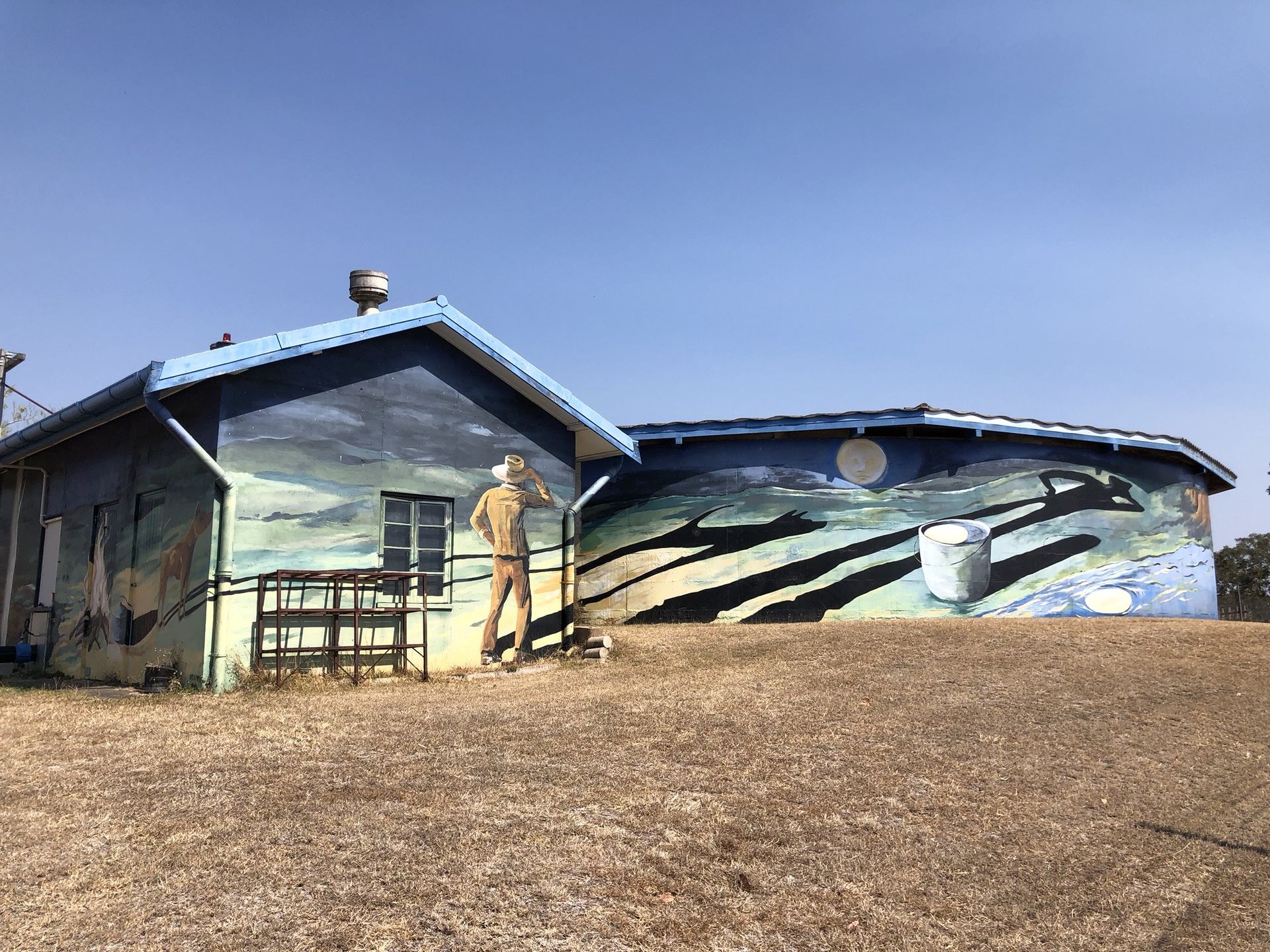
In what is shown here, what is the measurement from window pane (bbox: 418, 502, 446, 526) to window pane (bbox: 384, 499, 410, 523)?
21 centimetres

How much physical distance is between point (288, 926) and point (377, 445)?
29.1ft

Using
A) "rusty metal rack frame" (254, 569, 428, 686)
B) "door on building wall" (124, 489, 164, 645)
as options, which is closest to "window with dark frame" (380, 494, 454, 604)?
"rusty metal rack frame" (254, 569, 428, 686)

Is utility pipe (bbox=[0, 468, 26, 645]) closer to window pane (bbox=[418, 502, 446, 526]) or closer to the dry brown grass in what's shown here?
the dry brown grass

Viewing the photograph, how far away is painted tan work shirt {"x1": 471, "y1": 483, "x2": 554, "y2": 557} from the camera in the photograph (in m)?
14.1

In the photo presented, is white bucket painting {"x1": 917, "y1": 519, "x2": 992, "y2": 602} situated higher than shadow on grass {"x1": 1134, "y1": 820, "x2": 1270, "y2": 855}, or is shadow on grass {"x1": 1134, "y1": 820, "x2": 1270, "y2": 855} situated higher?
white bucket painting {"x1": 917, "y1": 519, "x2": 992, "y2": 602}

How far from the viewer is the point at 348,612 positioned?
12.1m

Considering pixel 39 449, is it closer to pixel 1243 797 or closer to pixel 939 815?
pixel 939 815

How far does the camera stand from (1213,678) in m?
11.5

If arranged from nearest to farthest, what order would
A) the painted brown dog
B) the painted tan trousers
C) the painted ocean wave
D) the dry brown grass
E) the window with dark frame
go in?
the dry brown grass → the painted brown dog → the window with dark frame → the painted tan trousers → the painted ocean wave

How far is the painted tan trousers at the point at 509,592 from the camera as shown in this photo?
14.0m

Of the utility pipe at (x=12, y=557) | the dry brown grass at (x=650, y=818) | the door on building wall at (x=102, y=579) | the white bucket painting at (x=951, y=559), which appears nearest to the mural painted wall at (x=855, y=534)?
the white bucket painting at (x=951, y=559)

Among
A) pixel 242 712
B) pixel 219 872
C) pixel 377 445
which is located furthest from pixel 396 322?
pixel 219 872

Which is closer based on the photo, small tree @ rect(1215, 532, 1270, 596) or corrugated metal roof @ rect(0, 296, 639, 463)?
corrugated metal roof @ rect(0, 296, 639, 463)

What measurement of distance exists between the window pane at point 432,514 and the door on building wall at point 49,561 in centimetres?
623
